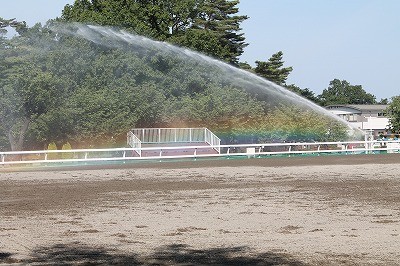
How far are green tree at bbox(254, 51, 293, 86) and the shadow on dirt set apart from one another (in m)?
81.7

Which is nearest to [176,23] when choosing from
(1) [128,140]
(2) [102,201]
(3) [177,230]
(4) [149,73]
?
(4) [149,73]

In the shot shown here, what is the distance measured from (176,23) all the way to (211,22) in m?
8.41

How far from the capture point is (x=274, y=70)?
91938mm

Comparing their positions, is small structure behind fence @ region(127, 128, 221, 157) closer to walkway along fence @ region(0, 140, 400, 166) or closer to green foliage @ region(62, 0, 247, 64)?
walkway along fence @ region(0, 140, 400, 166)

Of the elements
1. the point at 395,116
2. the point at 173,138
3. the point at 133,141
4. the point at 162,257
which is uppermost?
the point at 395,116

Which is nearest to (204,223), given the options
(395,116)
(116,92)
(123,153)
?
(123,153)

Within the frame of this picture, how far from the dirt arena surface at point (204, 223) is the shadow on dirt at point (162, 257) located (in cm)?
1

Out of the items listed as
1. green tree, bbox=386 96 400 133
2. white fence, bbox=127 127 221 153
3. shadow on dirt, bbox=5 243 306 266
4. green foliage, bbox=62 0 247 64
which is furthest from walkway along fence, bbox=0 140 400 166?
green tree, bbox=386 96 400 133

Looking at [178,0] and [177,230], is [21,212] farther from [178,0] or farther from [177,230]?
[178,0]

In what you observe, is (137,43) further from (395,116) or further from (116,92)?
(395,116)

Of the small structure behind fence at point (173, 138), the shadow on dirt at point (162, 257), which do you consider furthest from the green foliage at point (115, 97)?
the shadow on dirt at point (162, 257)

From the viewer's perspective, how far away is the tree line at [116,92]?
57.6 meters

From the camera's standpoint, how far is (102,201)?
19562 mm

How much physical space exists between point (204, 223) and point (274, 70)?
78.7m
